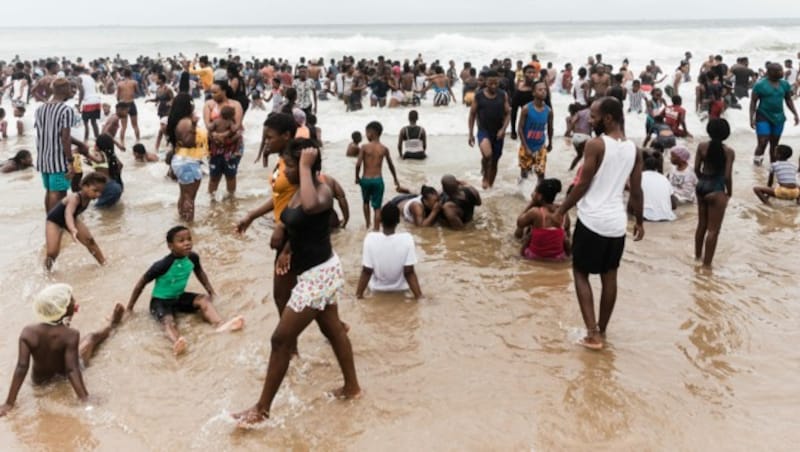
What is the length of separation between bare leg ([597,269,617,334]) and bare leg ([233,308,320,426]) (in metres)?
2.20

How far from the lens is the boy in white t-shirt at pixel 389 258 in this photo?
5.33 metres

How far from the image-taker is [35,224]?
7.97 metres

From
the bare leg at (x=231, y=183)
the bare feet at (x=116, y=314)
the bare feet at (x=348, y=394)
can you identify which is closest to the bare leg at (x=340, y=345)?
the bare feet at (x=348, y=394)

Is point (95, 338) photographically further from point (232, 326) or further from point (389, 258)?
point (389, 258)

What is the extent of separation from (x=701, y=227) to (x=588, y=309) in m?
2.52

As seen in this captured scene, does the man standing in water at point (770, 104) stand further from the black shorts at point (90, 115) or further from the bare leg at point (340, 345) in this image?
the black shorts at point (90, 115)

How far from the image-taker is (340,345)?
376cm

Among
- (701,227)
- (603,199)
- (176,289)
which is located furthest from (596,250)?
(176,289)

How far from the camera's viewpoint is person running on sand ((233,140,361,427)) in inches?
133

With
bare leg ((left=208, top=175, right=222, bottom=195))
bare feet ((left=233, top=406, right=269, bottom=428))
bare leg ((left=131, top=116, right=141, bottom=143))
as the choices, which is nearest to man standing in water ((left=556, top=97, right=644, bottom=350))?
bare feet ((left=233, top=406, right=269, bottom=428))

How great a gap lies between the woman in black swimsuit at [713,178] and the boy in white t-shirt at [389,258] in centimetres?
298

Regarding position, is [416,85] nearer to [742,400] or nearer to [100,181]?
[100,181]

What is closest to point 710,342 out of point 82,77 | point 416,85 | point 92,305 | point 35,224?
point 92,305

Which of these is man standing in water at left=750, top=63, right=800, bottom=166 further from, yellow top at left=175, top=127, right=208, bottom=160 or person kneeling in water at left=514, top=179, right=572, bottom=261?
yellow top at left=175, top=127, right=208, bottom=160
